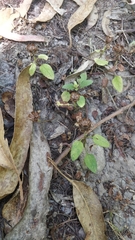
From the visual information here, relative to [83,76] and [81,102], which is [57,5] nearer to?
[83,76]

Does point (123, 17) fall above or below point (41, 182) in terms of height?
above

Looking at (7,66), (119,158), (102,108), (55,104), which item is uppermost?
(7,66)

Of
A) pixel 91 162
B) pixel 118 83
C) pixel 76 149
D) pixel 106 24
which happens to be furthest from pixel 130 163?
pixel 106 24

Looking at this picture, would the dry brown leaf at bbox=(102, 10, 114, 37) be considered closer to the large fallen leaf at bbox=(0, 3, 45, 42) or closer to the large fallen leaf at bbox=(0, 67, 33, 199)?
the large fallen leaf at bbox=(0, 3, 45, 42)

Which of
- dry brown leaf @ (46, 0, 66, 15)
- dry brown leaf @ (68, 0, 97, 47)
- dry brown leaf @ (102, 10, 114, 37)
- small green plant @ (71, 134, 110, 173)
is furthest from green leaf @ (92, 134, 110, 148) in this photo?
dry brown leaf @ (46, 0, 66, 15)

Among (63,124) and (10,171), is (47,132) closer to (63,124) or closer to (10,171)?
(63,124)

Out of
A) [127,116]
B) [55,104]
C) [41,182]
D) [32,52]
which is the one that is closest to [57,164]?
[41,182]
